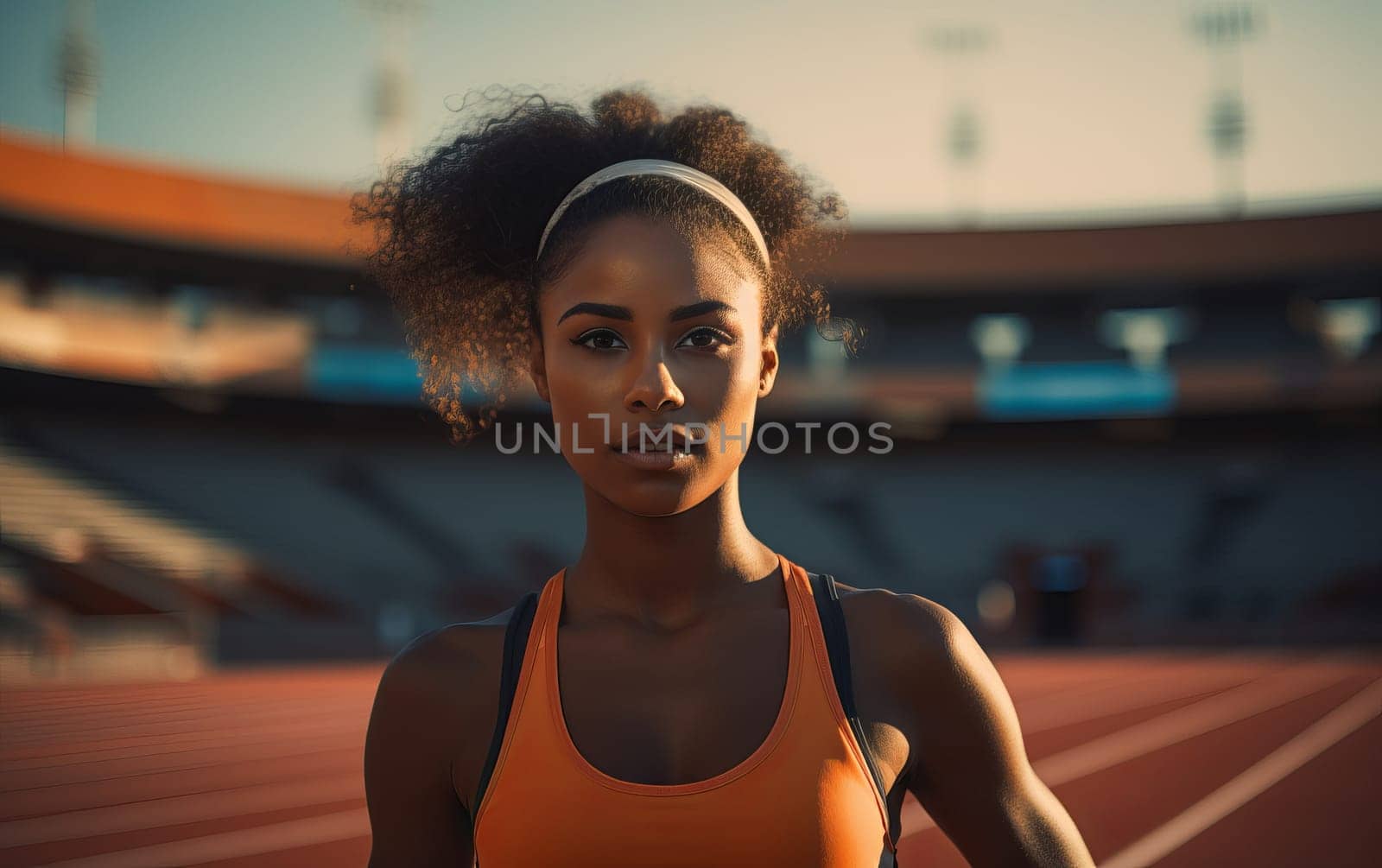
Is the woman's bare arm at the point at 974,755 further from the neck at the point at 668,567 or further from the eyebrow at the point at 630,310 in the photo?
the eyebrow at the point at 630,310

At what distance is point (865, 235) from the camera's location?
2803cm

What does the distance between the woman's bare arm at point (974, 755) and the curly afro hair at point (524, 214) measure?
609mm

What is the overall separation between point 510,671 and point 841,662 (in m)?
0.48

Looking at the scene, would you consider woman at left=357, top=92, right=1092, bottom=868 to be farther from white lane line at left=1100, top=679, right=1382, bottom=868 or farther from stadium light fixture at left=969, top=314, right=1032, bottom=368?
stadium light fixture at left=969, top=314, right=1032, bottom=368

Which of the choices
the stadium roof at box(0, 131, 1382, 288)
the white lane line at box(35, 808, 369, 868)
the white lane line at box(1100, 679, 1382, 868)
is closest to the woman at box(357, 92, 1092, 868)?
the white lane line at box(1100, 679, 1382, 868)

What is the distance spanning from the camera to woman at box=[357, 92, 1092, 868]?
4.98 ft

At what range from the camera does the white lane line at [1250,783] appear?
6172mm

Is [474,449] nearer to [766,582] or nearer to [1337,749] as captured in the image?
[1337,749]

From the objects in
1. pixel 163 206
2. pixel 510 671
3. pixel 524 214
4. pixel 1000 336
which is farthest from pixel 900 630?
pixel 1000 336

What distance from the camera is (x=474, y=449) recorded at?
27.9 metres

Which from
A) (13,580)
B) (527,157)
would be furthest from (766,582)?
(13,580)

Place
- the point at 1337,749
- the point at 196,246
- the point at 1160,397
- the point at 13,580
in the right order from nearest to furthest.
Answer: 1. the point at 1337,749
2. the point at 13,580
3. the point at 196,246
4. the point at 1160,397

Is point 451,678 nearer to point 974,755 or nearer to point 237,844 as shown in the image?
point 974,755

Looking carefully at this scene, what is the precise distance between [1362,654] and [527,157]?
21315 millimetres
